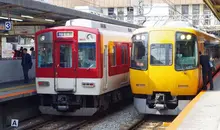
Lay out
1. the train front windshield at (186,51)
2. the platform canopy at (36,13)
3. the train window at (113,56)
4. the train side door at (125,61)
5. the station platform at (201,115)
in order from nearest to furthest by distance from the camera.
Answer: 1. the station platform at (201,115)
2. the train front windshield at (186,51)
3. the platform canopy at (36,13)
4. the train window at (113,56)
5. the train side door at (125,61)

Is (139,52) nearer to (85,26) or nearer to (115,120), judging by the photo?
(85,26)

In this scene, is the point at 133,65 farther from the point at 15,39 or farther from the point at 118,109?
the point at 15,39

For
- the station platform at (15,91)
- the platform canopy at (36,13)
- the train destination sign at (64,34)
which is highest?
the platform canopy at (36,13)

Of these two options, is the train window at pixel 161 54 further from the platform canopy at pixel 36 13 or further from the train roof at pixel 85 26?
the platform canopy at pixel 36 13

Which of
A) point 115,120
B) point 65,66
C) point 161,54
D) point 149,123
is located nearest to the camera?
point 161,54

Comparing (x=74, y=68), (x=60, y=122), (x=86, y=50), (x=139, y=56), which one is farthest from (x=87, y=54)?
(x=60, y=122)

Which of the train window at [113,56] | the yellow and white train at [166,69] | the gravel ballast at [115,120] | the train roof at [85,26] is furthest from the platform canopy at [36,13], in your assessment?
the gravel ballast at [115,120]

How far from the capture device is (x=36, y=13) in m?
15.4

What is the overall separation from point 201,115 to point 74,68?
467 centimetres

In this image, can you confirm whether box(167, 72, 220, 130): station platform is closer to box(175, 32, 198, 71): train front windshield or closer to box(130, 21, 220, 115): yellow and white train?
box(130, 21, 220, 115): yellow and white train

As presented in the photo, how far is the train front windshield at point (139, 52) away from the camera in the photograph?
12281mm

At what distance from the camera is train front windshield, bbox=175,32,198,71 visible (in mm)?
11992

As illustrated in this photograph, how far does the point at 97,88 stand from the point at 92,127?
120cm

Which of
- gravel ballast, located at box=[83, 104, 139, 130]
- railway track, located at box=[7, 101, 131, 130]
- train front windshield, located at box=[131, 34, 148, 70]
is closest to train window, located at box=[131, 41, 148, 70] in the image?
train front windshield, located at box=[131, 34, 148, 70]
